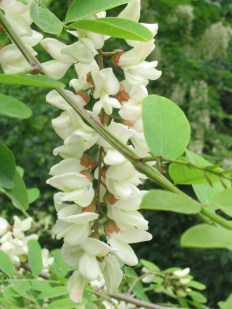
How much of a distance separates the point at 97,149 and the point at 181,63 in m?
2.50

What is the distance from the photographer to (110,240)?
0.57 meters

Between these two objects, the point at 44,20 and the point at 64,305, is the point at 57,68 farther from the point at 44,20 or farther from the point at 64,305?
Result: the point at 64,305

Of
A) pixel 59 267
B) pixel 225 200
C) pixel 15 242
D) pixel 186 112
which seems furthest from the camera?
pixel 186 112

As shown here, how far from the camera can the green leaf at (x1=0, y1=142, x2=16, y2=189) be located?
0.59m

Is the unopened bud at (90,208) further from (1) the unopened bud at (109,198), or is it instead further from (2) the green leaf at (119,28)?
(2) the green leaf at (119,28)

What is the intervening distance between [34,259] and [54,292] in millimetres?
267

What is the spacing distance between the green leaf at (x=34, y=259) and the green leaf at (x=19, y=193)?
69 centimetres

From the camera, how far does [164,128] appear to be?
20.4 inches

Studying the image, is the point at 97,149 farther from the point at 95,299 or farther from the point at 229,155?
the point at 229,155

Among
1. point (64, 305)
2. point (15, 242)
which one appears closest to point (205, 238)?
point (64, 305)

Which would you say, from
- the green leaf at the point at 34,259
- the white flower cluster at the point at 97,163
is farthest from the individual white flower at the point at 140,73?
the green leaf at the point at 34,259

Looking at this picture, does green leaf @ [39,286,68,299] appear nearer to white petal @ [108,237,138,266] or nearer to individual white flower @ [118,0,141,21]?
white petal @ [108,237,138,266]

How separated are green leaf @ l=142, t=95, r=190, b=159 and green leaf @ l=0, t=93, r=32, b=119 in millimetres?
105

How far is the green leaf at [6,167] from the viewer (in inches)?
23.4
